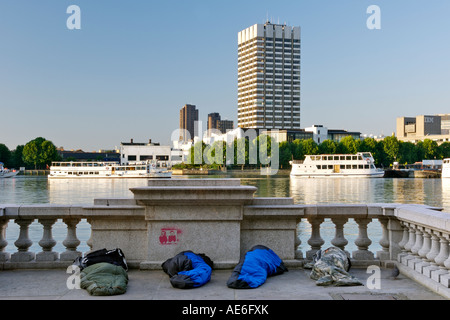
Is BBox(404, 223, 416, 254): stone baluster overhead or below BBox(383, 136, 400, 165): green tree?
below

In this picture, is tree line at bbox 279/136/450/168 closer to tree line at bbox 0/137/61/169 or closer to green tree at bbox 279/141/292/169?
green tree at bbox 279/141/292/169

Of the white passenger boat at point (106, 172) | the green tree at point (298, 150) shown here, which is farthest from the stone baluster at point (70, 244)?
the green tree at point (298, 150)

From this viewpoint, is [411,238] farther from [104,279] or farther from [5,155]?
[5,155]

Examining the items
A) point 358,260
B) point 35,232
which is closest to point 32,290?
point 358,260

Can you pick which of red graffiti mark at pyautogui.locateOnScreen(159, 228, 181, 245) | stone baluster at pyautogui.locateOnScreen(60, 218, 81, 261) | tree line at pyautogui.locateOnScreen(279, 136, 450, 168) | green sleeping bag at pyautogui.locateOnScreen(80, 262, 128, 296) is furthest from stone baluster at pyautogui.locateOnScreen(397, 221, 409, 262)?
tree line at pyautogui.locateOnScreen(279, 136, 450, 168)

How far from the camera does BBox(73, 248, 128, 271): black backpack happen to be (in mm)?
6371

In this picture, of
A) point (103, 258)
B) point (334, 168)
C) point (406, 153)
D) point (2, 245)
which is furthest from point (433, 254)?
point (406, 153)

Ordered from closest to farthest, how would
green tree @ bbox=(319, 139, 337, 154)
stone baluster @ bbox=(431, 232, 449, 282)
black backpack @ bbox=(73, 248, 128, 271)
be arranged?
stone baluster @ bbox=(431, 232, 449, 282) → black backpack @ bbox=(73, 248, 128, 271) → green tree @ bbox=(319, 139, 337, 154)

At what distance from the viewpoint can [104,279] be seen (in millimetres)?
5707

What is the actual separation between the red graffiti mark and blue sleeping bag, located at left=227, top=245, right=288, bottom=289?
1.10 m

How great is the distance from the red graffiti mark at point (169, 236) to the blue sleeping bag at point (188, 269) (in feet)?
1.25

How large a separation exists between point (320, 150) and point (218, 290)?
5555 inches

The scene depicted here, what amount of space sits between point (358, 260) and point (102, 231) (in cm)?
416
